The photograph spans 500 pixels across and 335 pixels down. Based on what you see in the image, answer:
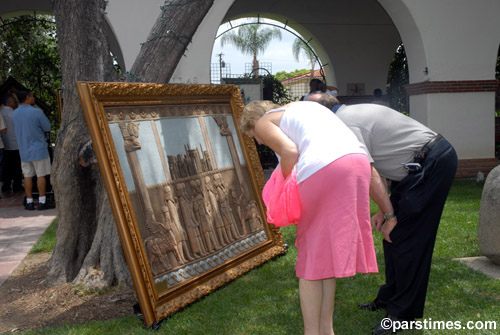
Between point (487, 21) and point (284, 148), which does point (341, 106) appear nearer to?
point (284, 148)

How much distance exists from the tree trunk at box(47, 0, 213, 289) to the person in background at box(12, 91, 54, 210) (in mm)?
3997

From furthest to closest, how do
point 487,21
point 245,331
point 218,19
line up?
point 487,21 → point 218,19 → point 245,331

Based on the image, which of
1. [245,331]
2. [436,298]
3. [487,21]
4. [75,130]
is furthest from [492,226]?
[487,21]

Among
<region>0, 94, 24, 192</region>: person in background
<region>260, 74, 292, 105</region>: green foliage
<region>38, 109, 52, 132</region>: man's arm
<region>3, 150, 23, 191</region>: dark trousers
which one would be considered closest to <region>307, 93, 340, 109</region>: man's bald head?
<region>38, 109, 52, 132</region>: man's arm

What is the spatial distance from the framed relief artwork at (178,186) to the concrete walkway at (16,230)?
2088mm

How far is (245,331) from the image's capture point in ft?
11.3

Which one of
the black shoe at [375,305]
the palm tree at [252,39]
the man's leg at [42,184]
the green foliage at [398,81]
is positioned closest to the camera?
the black shoe at [375,305]

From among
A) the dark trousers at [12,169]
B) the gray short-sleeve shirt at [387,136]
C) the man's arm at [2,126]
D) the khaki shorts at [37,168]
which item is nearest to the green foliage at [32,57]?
the dark trousers at [12,169]

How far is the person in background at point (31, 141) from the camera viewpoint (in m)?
8.21

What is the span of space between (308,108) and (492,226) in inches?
98.6

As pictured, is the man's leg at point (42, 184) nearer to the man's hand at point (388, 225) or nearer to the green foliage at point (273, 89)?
the man's hand at point (388, 225)

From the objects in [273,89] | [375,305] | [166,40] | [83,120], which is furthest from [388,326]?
[273,89]

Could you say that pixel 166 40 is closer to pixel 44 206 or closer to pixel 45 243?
pixel 45 243

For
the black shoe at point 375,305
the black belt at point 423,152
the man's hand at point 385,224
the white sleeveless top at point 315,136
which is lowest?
the black shoe at point 375,305
